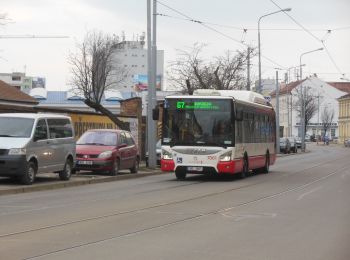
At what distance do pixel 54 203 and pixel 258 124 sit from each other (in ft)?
43.9

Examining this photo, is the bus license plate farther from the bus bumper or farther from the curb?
the curb

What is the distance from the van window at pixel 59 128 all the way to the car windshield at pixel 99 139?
8.65 ft

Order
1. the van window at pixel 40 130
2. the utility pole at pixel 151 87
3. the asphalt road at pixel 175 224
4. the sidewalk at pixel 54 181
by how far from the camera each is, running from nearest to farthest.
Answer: the asphalt road at pixel 175 224
the sidewalk at pixel 54 181
the van window at pixel 40 130
the utility pole at pixel 151 87

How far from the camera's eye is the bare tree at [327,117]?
129538 millimetres

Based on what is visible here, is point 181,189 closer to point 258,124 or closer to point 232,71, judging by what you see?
point 258,124

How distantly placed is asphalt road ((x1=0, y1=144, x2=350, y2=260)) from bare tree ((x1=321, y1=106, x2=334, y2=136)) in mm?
113514

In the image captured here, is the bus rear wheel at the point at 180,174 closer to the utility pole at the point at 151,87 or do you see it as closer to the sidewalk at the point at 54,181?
the sidewalk at the point at 54,181

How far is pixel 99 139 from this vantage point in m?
24.2

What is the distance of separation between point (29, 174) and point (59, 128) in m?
2.70

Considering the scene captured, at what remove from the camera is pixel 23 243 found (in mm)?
9180

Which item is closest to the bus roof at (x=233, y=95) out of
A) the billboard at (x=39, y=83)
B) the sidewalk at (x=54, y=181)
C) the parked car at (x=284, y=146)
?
the sidewalk at (x=54, y=181)

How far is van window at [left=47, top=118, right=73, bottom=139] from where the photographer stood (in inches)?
782

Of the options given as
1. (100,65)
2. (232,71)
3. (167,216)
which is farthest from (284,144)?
(167,216)

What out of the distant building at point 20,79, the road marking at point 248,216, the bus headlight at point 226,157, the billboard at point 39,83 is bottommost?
the road marking at point 248,216
